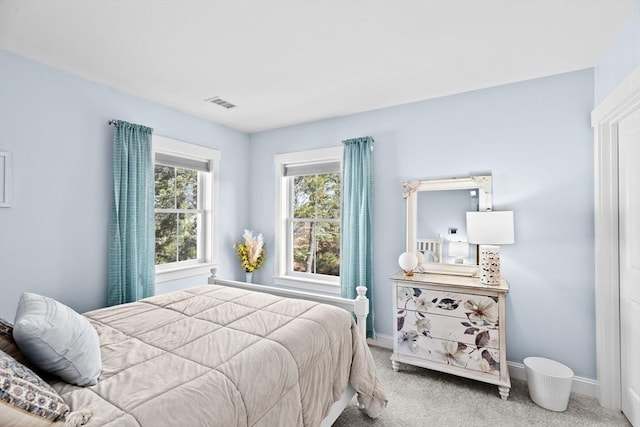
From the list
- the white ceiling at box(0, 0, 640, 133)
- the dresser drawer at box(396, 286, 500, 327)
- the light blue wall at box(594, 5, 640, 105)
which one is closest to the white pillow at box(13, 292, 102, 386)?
the white ceiling at box(0, 0, 640, 133)

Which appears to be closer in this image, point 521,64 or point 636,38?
point 636,38

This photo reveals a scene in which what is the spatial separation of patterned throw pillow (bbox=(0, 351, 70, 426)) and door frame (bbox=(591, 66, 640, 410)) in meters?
3.15

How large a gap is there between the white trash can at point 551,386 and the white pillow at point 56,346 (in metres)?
2.71

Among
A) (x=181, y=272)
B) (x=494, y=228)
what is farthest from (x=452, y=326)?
(x=181, y=272)

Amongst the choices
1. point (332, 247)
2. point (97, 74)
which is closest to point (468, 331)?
point (332, 247)

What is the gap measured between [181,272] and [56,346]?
2279 mm

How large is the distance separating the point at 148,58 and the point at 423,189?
259cm

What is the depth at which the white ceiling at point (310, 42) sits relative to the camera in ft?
5.69

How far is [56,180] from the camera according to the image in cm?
242

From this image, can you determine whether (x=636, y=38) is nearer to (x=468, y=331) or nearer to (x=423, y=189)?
(x=423, y=189)

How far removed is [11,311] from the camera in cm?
219

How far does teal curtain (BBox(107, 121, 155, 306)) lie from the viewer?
269 cm

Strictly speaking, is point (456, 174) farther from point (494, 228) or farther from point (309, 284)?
point (309, 284)

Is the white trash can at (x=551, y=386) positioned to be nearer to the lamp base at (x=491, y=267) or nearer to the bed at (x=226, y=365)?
the lamp base at (x=491, y=267)
